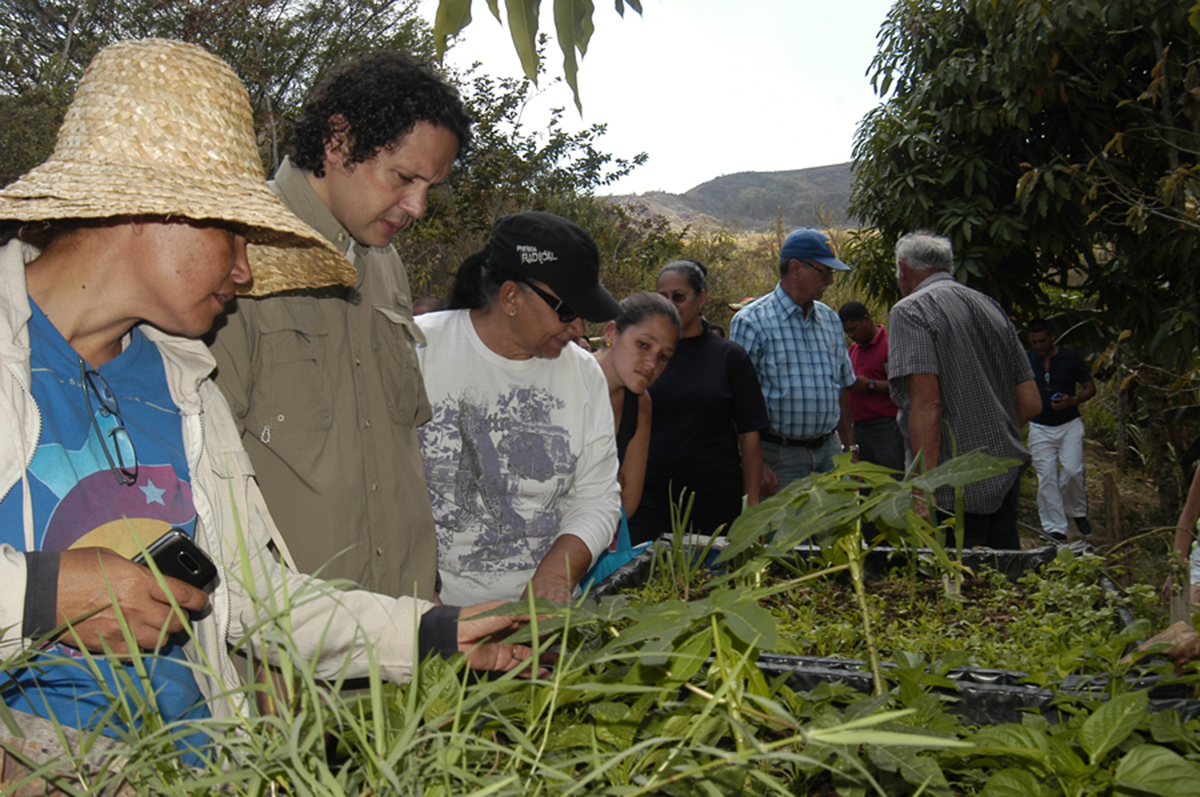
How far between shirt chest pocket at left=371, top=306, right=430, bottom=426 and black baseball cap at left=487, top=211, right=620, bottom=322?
0.37m

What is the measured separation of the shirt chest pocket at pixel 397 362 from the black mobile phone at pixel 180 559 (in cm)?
82

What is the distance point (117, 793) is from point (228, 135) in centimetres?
90

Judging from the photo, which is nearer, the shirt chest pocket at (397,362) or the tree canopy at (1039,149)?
the shirt chest pocket at (397,362)

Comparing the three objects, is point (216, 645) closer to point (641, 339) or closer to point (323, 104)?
point (323, 104)

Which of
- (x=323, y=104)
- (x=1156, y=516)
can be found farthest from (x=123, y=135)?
(x=1156, y=516)

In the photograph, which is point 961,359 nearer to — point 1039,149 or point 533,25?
point 533,25

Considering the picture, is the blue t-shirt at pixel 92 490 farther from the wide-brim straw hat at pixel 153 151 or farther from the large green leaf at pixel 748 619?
the large green leaf at pixel 748 619

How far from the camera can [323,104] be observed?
69.1 inches

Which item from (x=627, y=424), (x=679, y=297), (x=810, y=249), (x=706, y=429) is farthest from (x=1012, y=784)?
(x=810, y=249)

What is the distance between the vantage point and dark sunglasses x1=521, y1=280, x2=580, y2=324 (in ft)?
7.00

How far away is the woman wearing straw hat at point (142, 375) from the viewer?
3.41 feet

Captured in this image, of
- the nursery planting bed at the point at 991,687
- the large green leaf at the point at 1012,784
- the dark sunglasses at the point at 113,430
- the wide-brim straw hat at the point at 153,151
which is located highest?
the wide-brim straw hat at the point at 153,151

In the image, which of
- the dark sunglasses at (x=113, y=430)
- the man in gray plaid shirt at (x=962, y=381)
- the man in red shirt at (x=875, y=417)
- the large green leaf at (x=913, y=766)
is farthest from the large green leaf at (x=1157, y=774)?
the man in red shirt at (x=875, y=417)

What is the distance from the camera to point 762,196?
53656mm
